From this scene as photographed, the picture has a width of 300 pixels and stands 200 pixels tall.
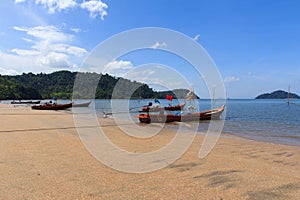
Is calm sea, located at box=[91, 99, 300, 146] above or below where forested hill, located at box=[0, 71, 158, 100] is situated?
below

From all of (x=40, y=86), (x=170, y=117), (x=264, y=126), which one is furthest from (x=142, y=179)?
(x=40, y=86)

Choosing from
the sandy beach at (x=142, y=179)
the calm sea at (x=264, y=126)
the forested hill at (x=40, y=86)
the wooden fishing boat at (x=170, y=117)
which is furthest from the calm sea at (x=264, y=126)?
the forested hill at (x=40, y=86)

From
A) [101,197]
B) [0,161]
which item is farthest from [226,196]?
[0,161]

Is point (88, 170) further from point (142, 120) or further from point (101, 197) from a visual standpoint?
point (142, 120)

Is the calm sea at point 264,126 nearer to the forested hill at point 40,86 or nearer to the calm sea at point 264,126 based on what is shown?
the calm sea at point 264,126

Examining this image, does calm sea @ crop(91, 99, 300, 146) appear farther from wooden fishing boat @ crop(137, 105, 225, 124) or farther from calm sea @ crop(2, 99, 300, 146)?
wooden fishing boat @ crop(137, 105, 225, 124)

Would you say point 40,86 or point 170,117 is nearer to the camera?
point 170,117

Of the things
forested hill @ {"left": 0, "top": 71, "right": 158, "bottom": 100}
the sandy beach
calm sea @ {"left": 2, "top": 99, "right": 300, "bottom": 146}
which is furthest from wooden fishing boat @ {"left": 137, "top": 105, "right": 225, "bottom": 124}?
forested hill @ {"left": 0, "top": 71, "right": 158, "bottom": 100}

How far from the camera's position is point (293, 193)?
4.34 metres

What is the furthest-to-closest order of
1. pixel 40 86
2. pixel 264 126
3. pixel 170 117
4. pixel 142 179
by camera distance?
pixel 40 86, pixel 170 117, pixel 264 126, pixel 142 179

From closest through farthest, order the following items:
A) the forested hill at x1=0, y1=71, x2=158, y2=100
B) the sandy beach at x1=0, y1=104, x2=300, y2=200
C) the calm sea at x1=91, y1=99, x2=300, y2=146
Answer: the sandy beach at x1=0, y1=104, x2=300, y2=200, the calm sea at x1=91, y1=99, x2=300, y2=146, the forested hill at x1=0, y1=71, x2=158, y2=100

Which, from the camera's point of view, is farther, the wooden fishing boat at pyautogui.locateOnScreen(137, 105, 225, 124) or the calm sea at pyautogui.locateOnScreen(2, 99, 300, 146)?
the wooden fishing boat at pyautogui.locateOnScreen(137, 105, 225, 124)

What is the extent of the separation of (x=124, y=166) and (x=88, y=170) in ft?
3.05

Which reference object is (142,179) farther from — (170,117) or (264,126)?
(264,126)
